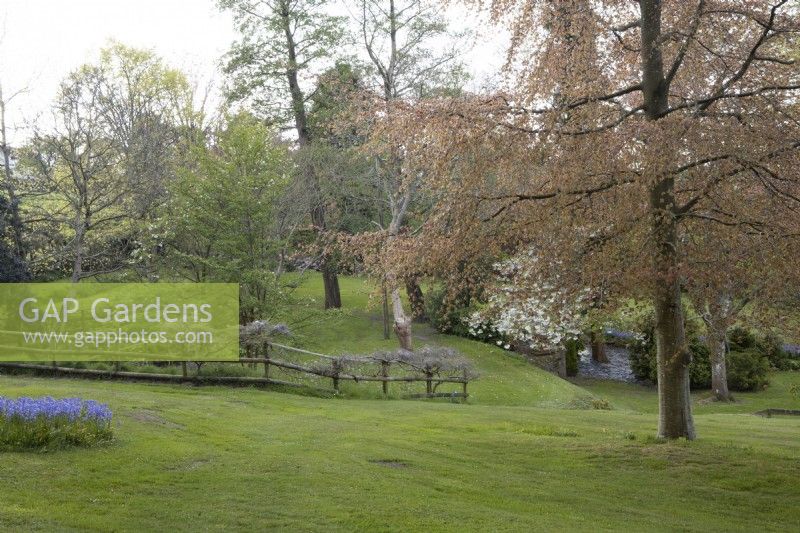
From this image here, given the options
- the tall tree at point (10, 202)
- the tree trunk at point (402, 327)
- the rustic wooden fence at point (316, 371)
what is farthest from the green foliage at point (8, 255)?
the tree trunk at point (402, 327)

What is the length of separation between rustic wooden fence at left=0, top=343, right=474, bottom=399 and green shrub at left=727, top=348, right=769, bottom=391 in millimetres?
14888

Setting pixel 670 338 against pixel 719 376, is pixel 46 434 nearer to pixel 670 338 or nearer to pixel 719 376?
pixel 670 338

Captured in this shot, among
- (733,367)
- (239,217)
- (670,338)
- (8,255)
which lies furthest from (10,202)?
(733,367)

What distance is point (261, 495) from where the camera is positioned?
27.3 ft

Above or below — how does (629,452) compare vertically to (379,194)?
below

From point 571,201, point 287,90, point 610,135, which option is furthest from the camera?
point 287,90

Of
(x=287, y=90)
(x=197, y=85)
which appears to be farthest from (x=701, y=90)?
(x=197, y=85)

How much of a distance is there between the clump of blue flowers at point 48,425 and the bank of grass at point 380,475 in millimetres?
262

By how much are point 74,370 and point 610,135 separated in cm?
1397

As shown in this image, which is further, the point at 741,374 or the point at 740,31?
the point at 741,374

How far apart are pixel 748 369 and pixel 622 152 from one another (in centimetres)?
2595

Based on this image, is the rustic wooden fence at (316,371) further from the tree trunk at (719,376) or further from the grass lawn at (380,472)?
the tree trunk at (719,376)

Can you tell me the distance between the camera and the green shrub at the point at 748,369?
3391 centimetres

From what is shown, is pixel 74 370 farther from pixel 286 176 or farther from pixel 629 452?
pixel 629 452
